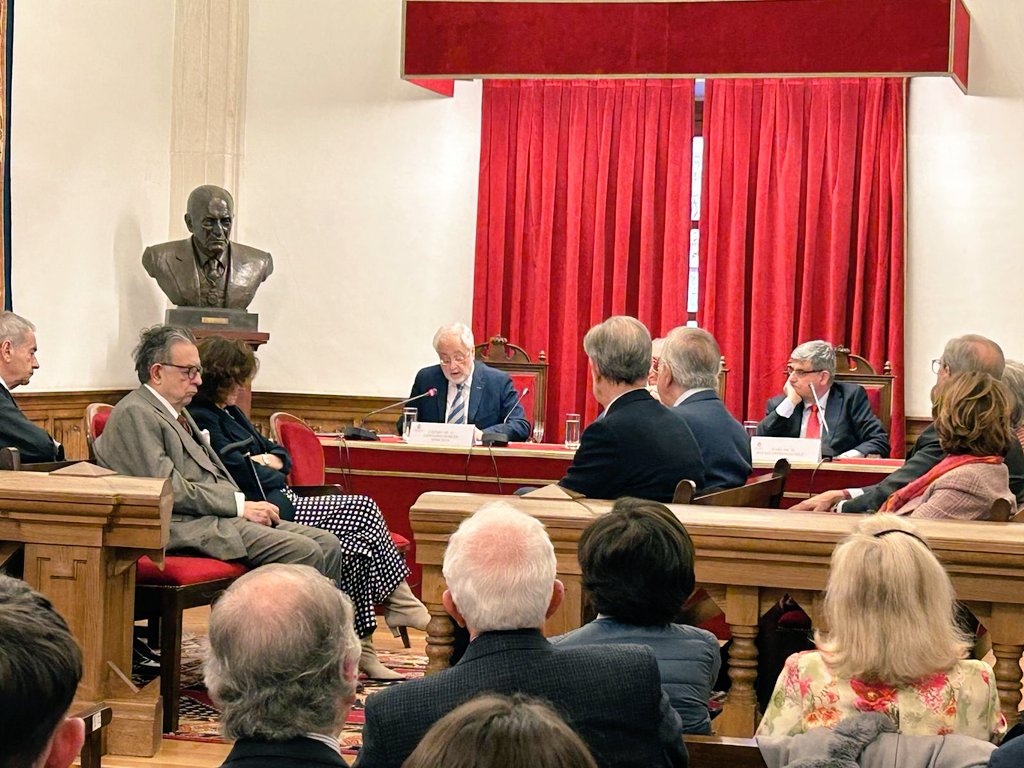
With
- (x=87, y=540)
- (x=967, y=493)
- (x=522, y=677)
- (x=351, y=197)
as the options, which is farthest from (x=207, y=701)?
(x=351, y=197)

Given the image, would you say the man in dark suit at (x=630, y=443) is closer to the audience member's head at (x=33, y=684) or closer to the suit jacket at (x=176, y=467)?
the suit jacket at (x=176, y=467)

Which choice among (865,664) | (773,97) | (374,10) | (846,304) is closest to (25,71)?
(374,10)

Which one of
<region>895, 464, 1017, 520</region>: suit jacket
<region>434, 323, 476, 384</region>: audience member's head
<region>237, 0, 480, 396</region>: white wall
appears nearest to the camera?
<region>895, 464, 1017, 520</region>: suit jacket

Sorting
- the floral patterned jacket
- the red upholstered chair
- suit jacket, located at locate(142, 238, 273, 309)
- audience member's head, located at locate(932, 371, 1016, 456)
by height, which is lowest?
the red upholstered chair

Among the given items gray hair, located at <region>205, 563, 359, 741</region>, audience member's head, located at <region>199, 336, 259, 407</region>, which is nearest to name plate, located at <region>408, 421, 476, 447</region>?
audience member's head, located at <region>199, 336, 259, 407</region>

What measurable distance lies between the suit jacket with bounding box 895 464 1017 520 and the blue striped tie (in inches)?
144

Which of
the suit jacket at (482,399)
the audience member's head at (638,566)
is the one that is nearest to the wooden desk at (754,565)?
the audience member's head at (638,566)

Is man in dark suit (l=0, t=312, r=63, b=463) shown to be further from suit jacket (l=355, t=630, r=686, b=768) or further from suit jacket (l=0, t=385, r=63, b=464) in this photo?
suit jacket (l=355, t=630, r=686, b=768)

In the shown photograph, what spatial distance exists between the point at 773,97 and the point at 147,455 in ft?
16.6

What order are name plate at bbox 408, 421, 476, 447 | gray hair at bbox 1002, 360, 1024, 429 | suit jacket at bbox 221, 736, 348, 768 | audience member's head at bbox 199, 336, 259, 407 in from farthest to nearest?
1. name plate at bbox 408, 421, 476, 447
2. audience member's head at bbox 199, 336, 259, 407
3. gray hair at bbox 1002, 360, 1024, 429
4. suit jacket at bbox 221, 736, 348, 768

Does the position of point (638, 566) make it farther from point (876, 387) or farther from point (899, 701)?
point (876, 387)

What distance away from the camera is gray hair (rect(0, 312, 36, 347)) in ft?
16.1

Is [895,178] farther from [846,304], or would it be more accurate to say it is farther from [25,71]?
[25,71]

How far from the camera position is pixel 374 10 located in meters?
8.77
